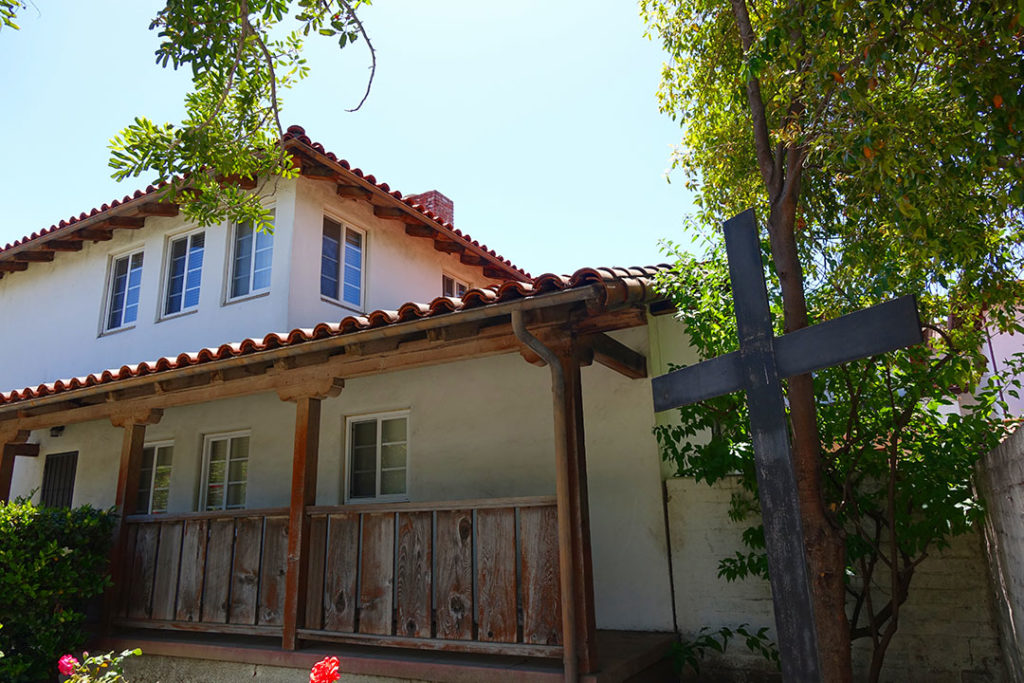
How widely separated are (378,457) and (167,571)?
8.24 ft

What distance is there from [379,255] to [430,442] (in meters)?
3.95

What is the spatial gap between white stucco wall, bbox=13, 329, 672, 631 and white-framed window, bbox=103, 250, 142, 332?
7.28 feet

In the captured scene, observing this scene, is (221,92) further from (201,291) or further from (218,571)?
(201,291)

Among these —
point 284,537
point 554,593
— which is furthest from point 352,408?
point 554,593

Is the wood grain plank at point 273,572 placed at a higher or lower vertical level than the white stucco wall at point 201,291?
lower

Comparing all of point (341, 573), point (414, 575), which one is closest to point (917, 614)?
point (414, 575)

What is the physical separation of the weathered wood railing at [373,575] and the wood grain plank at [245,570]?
1 centimetres

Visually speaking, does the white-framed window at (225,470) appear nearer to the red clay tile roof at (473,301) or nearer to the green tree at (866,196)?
the red clay tile roof at (473,301)

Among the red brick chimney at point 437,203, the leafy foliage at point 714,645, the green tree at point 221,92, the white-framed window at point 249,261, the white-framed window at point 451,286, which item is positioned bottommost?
the leafy foliage at point 714,645

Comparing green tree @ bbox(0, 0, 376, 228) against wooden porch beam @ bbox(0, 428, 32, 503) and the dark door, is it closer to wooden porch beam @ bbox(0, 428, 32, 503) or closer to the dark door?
wooden porch beam @ bbox(0, 428, 32, 503)

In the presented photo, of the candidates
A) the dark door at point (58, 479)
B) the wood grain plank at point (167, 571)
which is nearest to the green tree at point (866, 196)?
the wood grain plank at point (167, 571)

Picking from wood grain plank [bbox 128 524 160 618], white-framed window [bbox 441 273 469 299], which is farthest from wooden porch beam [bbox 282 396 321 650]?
white-framed window [bbox 441 273 469 299]

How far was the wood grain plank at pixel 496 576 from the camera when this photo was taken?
18.2 feet

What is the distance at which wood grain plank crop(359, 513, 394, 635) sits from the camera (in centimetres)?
614
